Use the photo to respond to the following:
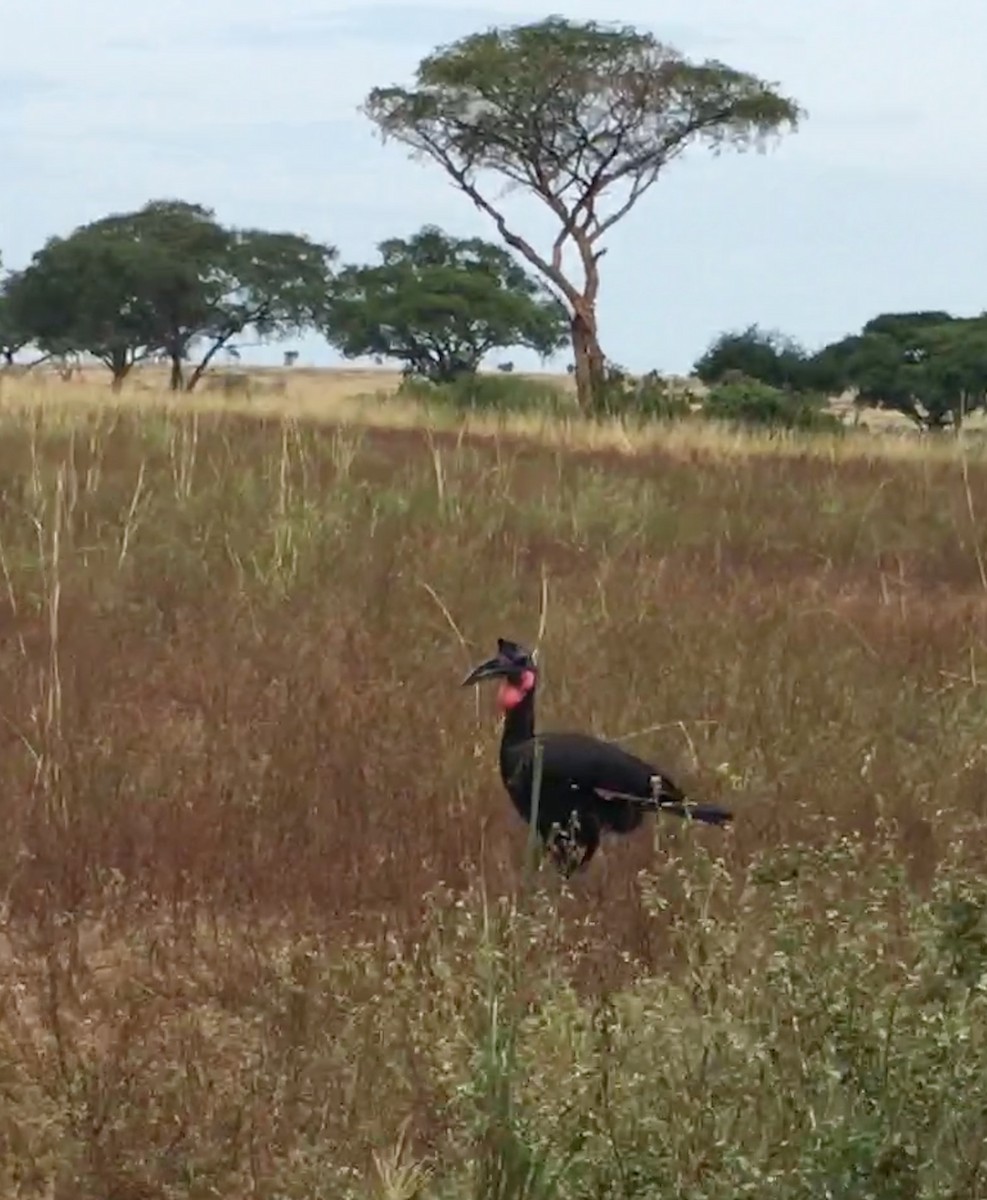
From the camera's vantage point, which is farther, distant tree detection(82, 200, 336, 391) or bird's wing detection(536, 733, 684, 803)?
distant tree detection(82, 200, 336, 391)

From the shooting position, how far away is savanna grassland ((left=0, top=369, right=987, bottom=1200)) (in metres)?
2.07

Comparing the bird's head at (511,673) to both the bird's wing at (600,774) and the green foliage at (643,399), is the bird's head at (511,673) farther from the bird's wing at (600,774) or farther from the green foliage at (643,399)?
the green foliage at (643,399)

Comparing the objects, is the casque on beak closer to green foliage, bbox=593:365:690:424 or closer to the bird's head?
the bird's head

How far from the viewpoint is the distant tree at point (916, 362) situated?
1030 inches

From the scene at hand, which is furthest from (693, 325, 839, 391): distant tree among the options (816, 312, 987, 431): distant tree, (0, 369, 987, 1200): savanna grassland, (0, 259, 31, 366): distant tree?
(0, 369, 987, 1200): savanna grassland

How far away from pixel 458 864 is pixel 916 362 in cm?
2544

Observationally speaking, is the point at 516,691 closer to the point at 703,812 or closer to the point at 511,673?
the point at 511,673

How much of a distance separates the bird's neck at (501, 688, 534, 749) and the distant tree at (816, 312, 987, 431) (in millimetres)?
21672

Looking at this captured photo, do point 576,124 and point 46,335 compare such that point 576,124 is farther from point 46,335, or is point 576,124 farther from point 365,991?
point 365,991

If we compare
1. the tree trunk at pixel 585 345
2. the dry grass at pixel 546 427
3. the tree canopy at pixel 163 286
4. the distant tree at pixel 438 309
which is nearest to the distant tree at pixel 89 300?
the tree canopy at pixel 163 286

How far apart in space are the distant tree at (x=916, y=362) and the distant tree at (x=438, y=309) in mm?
4542

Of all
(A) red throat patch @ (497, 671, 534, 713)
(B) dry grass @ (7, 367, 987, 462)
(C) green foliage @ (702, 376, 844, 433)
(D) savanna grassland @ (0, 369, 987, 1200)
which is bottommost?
(D) savanna grassland @ (0, 369, 987, 1200)

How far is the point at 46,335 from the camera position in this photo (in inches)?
1292

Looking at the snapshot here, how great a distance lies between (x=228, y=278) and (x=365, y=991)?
30373 mm
